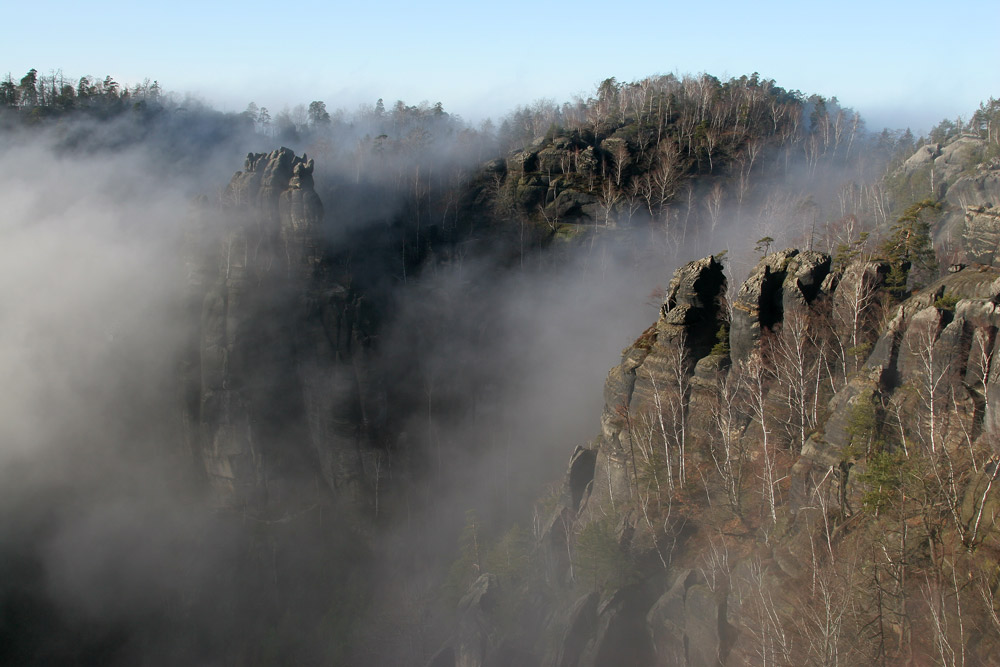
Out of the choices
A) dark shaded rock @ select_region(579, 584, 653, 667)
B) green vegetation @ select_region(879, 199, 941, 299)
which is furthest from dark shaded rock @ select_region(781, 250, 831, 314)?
dark shaded rock @ select_region(579, 584, 653, 667)

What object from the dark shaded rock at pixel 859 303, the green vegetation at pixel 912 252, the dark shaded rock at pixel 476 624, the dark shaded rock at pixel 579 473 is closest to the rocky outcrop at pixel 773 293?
the dark shaded rock at pixel 859 303

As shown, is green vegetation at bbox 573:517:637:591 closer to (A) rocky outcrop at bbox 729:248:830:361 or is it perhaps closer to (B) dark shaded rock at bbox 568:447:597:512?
(B) dark shaded rock at bbox 568:447:597:512

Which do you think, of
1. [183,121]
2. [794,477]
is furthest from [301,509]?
[183,121]

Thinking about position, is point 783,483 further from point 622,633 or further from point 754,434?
point 622,633

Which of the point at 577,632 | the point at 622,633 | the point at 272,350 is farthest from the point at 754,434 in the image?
the point at 272,350

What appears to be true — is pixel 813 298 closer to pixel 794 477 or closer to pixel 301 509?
pixel 794 477

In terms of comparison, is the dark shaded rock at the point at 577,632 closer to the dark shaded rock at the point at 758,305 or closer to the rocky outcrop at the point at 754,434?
the rocky outcrop at the point at 754,434
